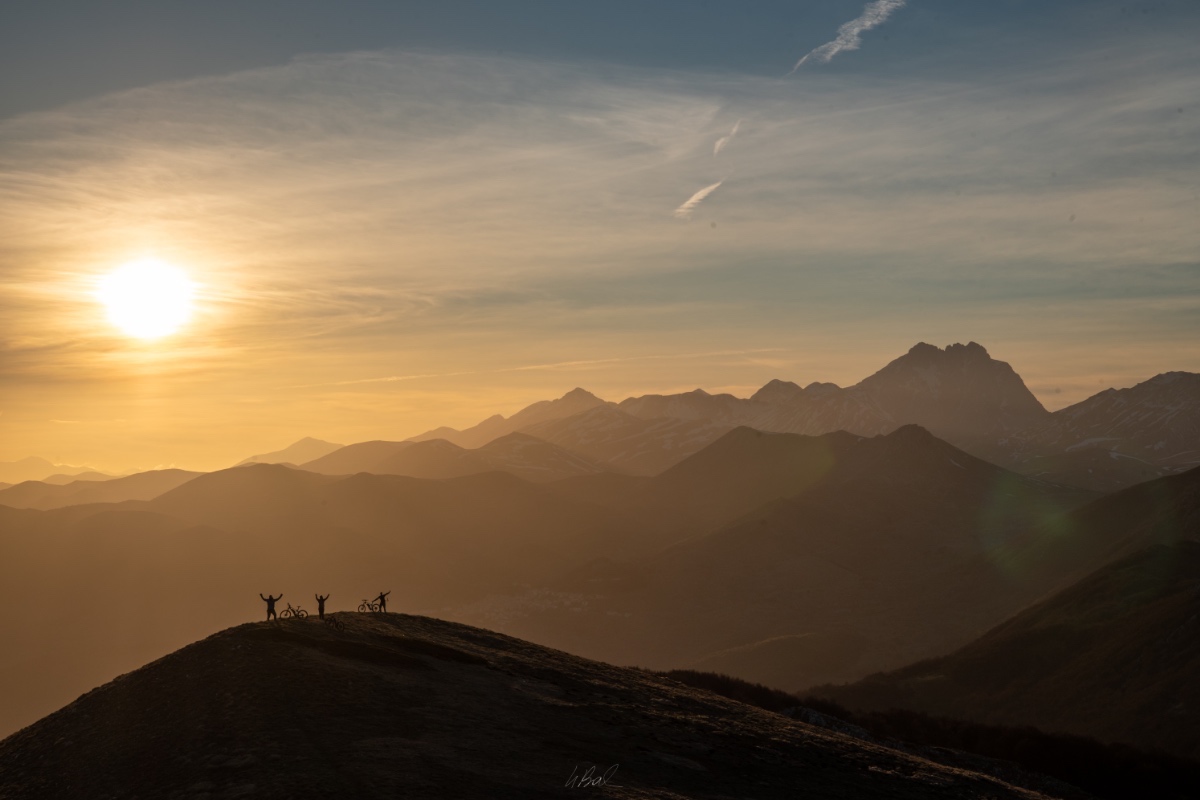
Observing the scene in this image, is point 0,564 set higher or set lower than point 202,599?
higher

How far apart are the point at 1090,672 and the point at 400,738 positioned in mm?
70619

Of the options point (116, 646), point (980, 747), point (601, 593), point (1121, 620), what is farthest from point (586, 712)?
point (116, 646)

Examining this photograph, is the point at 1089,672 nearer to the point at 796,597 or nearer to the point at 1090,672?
the point at 1090,672

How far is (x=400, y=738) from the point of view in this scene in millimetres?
24391

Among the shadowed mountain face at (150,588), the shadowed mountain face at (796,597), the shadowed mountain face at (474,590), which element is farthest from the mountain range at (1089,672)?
the shadowed mountain face at (150,588)

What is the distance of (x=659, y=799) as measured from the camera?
22625mm

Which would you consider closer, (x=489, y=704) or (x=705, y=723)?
(x=489, y=704)

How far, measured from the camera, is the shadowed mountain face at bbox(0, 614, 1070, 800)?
2202cm

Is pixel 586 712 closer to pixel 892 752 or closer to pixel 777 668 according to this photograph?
pixel 892 752

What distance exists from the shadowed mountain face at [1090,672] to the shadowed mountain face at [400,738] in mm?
40119

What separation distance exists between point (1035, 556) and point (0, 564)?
21208 cm

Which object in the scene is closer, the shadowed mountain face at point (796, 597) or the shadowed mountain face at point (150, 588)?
the shadowed mountain face at point (796, 597)

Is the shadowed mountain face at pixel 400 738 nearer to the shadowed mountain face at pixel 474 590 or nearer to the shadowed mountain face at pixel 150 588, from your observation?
the shadowed mountain face at pixel 474 590

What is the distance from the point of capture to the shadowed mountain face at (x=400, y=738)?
22016 mm
